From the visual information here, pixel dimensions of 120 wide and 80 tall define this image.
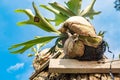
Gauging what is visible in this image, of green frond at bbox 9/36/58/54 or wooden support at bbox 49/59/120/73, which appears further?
green frond at bbox 9/36/58/54

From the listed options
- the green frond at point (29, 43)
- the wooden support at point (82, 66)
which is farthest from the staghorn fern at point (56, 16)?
the wooden support at point (82, 66)

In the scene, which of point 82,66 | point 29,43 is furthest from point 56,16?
point 82,66

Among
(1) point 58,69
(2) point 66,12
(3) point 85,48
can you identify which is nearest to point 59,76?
(1) point 58,69

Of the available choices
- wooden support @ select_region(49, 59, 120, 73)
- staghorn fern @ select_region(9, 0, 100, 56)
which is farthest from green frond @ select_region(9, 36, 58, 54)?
wooden support @ select_region(49, 59, 120, 73)

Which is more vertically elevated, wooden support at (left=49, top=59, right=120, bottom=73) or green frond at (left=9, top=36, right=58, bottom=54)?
green frond at (left=9, top=36, right=58, bottom=54)

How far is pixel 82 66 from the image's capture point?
2111 millimetres

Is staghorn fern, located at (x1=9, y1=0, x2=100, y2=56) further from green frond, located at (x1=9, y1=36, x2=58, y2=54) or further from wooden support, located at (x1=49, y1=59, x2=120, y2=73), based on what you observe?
wooden support, located at (x1=49, y1=59, x2=120, y2=73)

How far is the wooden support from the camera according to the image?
2.10 metres

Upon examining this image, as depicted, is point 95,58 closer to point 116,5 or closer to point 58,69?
point 58,69

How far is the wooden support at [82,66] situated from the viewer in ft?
6.89

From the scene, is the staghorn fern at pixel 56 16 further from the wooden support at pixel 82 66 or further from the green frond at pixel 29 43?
the wooden support at pixel 82 66

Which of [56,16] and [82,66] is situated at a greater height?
[56,16]

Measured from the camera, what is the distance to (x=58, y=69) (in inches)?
84.4

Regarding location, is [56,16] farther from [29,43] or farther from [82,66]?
[82,66]
